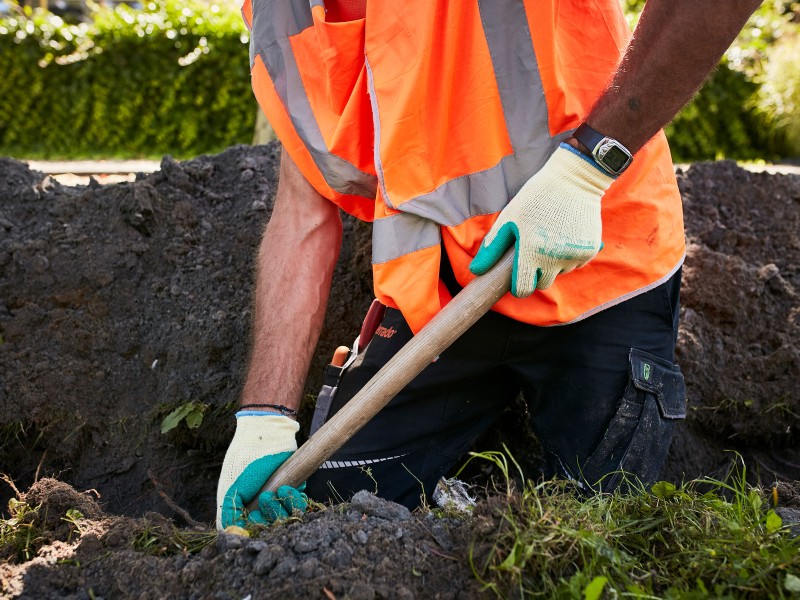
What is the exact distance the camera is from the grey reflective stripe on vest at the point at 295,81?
2164mm

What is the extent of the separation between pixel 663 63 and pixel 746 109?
283 inches

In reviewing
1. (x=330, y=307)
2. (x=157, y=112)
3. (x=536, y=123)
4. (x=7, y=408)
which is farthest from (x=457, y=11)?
(x=157, y=112)

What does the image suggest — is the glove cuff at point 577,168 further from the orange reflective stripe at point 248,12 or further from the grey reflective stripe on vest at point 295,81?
the orange reflective stripe at point 248,12

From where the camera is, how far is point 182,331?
3.02 meters

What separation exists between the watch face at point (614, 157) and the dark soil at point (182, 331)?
4.15 feet

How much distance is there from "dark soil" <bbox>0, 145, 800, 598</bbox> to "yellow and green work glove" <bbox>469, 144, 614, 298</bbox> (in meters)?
1.10

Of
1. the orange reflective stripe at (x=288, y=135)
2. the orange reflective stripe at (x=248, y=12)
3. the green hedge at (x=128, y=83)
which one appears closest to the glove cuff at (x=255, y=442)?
the orange reflective stripe at (x=288, y=135)

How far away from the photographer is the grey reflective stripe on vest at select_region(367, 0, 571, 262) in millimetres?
2008

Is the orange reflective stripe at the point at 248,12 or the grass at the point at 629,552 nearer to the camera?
the grass at the point at 629,552

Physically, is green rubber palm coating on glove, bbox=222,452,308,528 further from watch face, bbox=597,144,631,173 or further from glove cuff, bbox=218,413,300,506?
watch face, bbox=597,144,631,173

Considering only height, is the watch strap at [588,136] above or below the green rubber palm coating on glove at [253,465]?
above

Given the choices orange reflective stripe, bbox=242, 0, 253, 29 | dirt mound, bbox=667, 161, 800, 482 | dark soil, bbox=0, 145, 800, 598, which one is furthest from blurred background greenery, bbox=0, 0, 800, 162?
orange reflective stripe, bbox=242, 0, 253, 29

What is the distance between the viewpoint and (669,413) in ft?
7.32

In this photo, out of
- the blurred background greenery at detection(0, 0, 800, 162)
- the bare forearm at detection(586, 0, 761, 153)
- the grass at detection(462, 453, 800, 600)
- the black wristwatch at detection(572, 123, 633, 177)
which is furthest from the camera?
the blurred background greenery at detection(0, 0, 800, 162)
